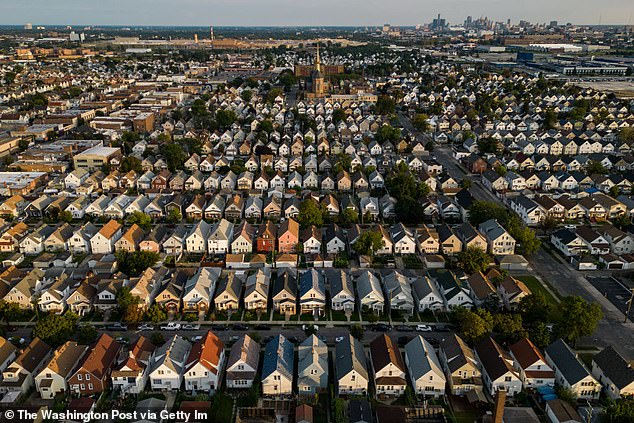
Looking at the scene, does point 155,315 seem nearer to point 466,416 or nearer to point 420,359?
point 420,359

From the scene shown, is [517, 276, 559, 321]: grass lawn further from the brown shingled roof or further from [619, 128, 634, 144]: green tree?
[619, 128, 634, 144]: green tree

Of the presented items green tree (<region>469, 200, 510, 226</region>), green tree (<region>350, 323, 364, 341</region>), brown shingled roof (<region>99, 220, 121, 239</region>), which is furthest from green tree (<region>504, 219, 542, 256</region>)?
brown shingled roof (<region>99, 220, 121, 239</region>)

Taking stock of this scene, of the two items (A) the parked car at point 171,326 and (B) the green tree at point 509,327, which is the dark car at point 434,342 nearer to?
(B) the green tree at point 509,327

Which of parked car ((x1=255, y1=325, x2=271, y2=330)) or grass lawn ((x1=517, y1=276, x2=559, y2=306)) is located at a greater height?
grass lawn ((x1=517, y1=276, x2=559, y2=306))

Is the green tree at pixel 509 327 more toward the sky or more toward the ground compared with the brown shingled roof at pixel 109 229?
more toward the ground

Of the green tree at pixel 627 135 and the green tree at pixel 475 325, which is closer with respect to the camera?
the green tree at pixel 475 325

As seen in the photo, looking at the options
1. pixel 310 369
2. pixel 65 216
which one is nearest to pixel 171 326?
pixel 310 369

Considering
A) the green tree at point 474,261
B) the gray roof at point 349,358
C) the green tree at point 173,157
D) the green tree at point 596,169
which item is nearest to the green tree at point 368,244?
the green tree at point 474,261
